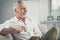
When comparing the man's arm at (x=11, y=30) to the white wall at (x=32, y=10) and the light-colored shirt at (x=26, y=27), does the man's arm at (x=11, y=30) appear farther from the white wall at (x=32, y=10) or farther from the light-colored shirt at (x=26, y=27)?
the white wall at (x=32, y=10)

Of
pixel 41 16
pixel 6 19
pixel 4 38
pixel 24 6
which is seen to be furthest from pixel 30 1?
pixel 4 38

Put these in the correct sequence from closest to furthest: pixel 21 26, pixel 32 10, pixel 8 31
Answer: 1. pixel 8 31
2. pixel 21 26
3. pixel 32 10

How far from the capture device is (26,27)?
2.47 meters

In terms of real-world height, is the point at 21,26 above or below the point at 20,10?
below

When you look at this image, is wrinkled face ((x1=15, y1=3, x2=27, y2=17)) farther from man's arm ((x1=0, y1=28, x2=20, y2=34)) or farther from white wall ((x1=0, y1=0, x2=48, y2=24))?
man's arm ((x1=0, y1=28, x2=20, y2=34))

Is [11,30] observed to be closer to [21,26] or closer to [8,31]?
[8,31]

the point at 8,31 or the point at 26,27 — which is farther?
the point at 26,27

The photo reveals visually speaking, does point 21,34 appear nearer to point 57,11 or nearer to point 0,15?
point 0,15

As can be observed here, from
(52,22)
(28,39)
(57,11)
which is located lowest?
(28,39)

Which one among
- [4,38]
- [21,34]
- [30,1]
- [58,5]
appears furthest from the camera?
[58,5]

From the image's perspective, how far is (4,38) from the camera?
6.68 feet

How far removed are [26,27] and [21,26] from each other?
93 mm

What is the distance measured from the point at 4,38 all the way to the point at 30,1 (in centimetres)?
83

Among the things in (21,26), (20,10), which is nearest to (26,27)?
(21,26)
